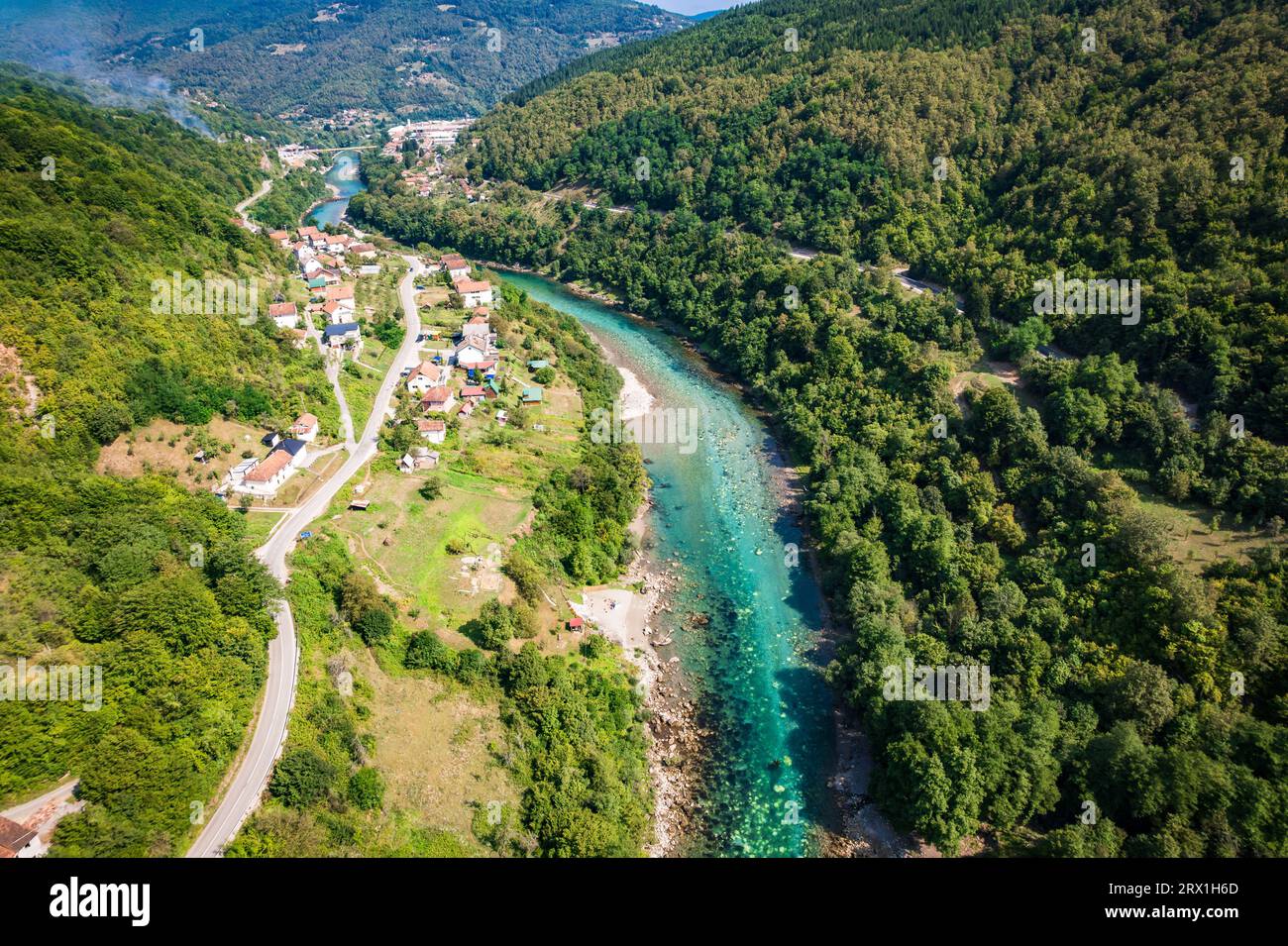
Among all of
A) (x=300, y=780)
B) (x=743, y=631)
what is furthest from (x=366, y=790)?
(x=743, y=631)

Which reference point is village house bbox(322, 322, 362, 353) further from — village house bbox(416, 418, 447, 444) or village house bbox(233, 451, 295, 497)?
village house bbox(233, 451, 295, 497)

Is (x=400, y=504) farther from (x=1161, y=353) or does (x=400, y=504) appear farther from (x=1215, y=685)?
(x=1161, y=353)

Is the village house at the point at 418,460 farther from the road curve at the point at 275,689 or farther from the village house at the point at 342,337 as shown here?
the village house at the point at 342,337

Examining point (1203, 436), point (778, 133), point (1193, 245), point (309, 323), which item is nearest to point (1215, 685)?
point (1203, 436)

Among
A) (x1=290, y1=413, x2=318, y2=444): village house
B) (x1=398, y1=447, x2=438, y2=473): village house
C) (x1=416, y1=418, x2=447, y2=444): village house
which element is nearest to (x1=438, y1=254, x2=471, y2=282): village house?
(x1=416, y1=418, x2=447, y2=444): village house

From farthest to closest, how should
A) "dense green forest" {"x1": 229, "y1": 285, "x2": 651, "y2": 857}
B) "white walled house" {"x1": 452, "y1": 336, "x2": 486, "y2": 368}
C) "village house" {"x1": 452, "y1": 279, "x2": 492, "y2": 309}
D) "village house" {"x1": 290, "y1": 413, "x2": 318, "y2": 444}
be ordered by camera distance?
"village house" {"x1": 452, "y1": 279, "x2": 492, "y2": 309} → "white walled house" {"x1": 452, "y1": 336, "x2": 486, "y2": 368} → "village house" {"x1": 290, "y1": 413, "x2": 318, "y2": 444} → "dense green forest" {"x1": 229, "y1": 285, "x2": 651, "y2": 857}

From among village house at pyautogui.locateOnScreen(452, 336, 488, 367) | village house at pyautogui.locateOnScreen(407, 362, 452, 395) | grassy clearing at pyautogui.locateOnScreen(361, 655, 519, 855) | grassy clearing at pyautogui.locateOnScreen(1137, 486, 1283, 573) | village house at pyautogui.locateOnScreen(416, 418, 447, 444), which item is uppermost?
village house at pyautogui.locateOnScreen(452, 336, 488, 367)
